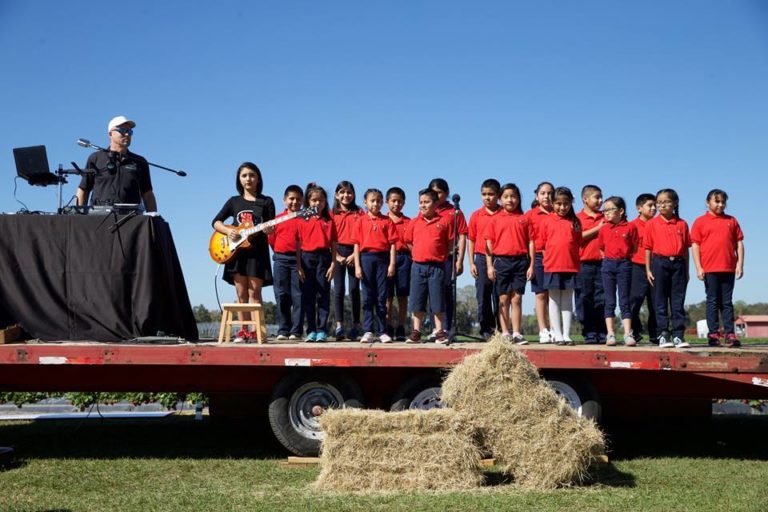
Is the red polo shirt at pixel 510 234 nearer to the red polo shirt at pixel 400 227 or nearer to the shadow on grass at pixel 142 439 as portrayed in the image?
the red polo shirt at pixel 400 227

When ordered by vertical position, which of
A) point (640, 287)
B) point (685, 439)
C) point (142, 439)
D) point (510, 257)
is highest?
point (510, 257)

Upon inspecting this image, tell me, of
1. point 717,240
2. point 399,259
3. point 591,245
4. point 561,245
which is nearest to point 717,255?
point 717,240

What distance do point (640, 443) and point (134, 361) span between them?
5506mm

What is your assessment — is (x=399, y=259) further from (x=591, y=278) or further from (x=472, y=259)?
(x=591, y=278)

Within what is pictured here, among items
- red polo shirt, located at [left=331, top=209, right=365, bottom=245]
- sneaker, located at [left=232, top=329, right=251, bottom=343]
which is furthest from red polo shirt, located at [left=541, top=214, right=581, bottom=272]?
sneaker, located at [left=232, top=329, right=251, bottom=343]

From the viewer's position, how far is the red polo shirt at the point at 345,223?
401 inches

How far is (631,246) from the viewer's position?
952cm

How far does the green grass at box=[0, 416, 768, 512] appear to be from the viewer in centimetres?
639

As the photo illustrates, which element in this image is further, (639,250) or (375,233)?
(639,250)

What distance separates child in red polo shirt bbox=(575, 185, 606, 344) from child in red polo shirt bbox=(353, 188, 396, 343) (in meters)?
2.22

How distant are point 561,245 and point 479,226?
122 centimetres

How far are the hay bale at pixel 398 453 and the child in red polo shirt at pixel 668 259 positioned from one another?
3.53m

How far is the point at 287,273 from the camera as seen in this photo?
9.84 m

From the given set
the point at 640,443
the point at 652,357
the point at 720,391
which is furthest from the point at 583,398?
the point at 640,443
